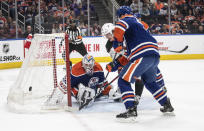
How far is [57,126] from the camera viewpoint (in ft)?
10.5

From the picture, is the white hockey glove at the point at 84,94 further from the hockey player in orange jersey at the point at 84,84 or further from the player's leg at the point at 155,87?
the player's leg at the point at 155,87

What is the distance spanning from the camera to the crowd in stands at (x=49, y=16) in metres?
8.51

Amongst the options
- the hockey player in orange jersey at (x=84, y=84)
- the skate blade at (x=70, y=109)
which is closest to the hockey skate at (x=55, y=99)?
the hockey player in orange jersey at (x=84, y=84)

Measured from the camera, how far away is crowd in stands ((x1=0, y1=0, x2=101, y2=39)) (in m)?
8.51

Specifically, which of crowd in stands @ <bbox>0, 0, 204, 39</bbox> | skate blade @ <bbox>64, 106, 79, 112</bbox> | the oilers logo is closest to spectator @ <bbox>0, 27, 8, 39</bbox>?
crowd in stands @ <bbox>0, 0, 204, 39</bbox>

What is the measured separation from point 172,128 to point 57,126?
1.08m

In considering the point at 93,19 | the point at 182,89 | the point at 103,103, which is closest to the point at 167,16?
the point at 93,19

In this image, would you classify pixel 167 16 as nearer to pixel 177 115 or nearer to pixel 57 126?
pixel 177 115

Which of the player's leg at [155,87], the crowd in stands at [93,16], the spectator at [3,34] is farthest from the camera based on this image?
the crowd in stands at [93,16]

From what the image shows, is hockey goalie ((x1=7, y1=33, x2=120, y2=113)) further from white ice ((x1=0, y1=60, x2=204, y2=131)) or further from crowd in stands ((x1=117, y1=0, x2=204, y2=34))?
crowd in stands ((x1=117, y1=0, x2=204, y2=34))

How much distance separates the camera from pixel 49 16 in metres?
8.95

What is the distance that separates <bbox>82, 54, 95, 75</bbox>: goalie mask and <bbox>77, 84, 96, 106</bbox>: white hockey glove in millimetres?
198

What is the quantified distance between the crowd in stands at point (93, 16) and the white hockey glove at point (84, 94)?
16.3 feet

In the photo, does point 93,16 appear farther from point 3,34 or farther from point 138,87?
point 138,87
